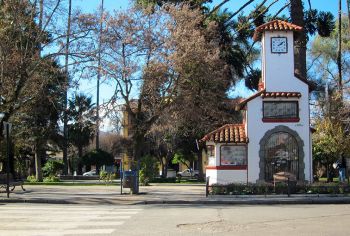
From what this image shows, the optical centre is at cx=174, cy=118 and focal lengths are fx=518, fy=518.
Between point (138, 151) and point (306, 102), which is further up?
point (306, 102)

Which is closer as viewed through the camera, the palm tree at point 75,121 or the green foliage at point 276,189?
the green foliage at point 276,189

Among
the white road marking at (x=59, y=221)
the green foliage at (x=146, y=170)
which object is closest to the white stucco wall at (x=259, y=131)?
the green foliage at (x=146, y=170)

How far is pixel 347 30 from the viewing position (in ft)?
160

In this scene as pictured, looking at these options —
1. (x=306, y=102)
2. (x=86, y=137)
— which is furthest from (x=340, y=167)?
(x=86, y=137)

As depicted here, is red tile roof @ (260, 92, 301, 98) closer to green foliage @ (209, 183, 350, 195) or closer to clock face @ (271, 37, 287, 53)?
clock face @ (271, 37, 287, 53)

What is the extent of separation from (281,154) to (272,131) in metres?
1.28

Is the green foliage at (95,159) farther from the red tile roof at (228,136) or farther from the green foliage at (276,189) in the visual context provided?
the green foliage at (276,189)

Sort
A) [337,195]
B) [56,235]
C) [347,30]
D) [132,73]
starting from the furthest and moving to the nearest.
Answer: [347,30], [132,73], [337,195], [56,235]

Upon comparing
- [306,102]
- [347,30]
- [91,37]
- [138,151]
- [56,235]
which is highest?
[347,30]

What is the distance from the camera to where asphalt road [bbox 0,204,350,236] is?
468 inches

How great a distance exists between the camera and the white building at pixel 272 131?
87.1ft

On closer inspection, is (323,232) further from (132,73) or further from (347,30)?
(347,30)

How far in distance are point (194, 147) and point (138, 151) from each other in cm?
2292

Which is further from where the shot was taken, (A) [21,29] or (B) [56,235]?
(A) [21,29]
